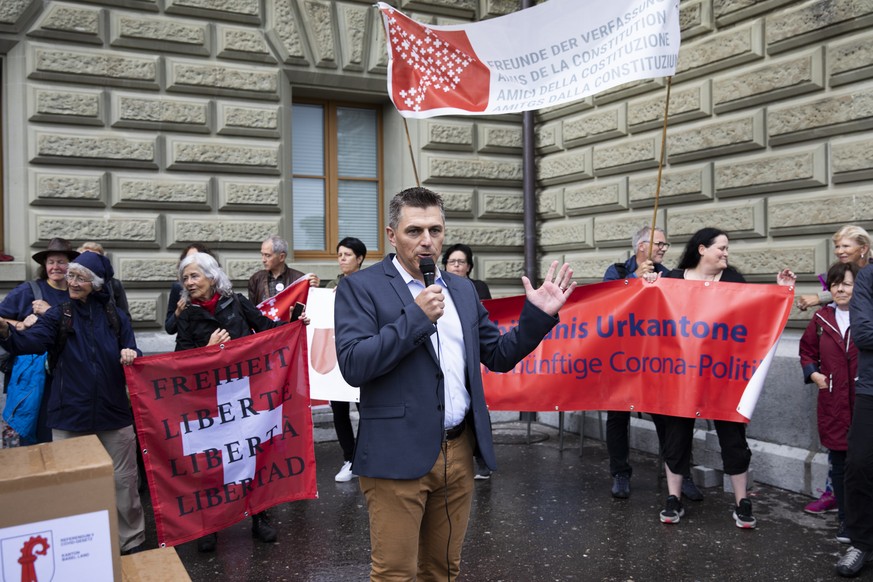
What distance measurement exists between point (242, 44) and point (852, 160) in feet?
19.4

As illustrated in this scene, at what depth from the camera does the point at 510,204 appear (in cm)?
980

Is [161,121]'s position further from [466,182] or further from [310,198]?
[466,182]

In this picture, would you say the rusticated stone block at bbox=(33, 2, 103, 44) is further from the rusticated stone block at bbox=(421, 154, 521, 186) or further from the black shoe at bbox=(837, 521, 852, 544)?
the black shoe at bbox=(837, 521, 852, 544)

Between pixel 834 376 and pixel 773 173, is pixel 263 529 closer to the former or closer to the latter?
pixel 834 376

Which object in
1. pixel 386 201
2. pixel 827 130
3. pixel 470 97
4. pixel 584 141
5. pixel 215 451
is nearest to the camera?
pixel 215 451

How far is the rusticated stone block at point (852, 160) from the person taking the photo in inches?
246

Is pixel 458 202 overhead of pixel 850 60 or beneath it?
beneath

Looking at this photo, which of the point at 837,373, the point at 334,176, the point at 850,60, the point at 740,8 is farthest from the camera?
the point at 334,176

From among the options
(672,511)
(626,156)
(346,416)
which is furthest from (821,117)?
(346,416)

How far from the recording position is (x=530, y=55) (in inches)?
236

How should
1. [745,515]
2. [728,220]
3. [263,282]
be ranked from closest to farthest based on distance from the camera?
[745,515], [263,282], [728,220]

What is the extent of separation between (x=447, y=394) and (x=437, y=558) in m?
0.64

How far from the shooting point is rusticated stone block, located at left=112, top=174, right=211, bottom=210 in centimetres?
786

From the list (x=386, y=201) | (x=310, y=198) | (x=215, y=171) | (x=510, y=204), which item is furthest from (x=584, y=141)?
(x=215, y=171)
